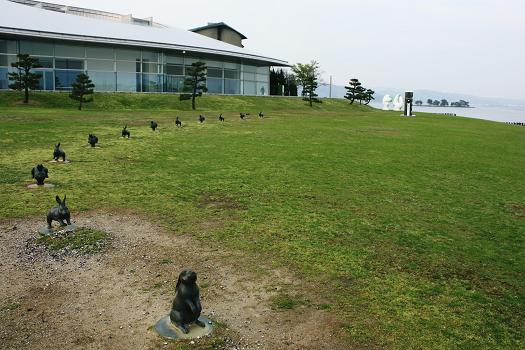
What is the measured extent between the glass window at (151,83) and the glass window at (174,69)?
5.37 feet

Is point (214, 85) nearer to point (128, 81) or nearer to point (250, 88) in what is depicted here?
point (250, 88)

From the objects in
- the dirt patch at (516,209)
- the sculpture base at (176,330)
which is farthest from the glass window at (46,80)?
the sculpture base at (176,330)

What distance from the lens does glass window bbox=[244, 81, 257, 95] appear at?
56688mm

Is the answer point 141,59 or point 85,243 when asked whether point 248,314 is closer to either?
point 85,243

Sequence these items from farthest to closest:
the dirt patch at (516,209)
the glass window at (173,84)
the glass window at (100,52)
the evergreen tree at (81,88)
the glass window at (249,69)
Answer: the glass window at (249,69)
the glass window at (173,84)
the glass window at (100,52)
the evergreen tree at (81,88)
the dirt patch at (516,209)

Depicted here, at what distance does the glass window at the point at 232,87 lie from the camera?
53.7 meters

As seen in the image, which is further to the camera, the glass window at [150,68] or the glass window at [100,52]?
the glass window at [150,68]

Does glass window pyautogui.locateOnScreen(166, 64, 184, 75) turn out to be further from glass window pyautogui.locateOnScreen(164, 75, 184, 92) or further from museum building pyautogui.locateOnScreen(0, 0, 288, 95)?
glass window pyautogui.locateOnScreen(164, 75, 184, 92)

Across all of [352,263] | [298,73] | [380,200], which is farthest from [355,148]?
[298,73]

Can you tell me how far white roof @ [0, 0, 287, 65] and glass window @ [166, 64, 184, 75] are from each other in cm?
254

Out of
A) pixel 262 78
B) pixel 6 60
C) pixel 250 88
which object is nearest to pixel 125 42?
pixel 6 60

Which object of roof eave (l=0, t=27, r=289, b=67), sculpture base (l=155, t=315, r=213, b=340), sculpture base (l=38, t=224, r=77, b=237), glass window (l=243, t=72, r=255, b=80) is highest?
roof eave (l=0, t=27, r=289, b=67)

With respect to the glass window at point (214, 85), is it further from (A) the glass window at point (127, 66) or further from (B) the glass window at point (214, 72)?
(A) the glass window at point (127, 66)

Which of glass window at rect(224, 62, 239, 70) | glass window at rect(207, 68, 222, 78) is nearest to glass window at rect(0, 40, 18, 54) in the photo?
glass window at rect(207, 68, 222, 78)
